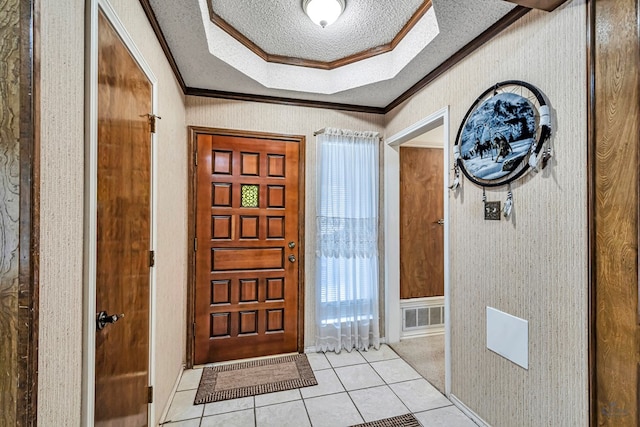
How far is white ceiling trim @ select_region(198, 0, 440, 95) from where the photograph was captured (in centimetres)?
199

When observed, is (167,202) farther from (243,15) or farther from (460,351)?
(460,351)

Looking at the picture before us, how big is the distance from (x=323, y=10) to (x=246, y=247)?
6.51 ft

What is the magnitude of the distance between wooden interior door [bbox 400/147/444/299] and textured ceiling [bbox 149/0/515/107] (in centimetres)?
96

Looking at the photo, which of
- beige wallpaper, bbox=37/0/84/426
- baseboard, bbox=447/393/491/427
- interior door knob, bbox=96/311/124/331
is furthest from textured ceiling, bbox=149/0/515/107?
baseboard, bbox=447/393/491/427

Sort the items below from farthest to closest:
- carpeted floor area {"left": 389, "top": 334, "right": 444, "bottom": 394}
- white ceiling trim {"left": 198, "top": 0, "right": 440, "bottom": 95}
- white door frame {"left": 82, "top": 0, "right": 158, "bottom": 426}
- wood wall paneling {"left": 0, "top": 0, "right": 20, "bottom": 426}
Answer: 1. carpeted floor area {"left": 389, "top": 334, "right": 444, "bottom": 394}
2. white ceiling trim {"left": 198, "top": 0, "right": 440, "bottom": 95}
3. white door frame {"left": 82, "top": 0, "right": 158, "bottom": 426}
4. wood wall paneling {"left": 0, "top": 0, "right": 20, "bottom": 426}

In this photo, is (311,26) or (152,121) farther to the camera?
(311,26)

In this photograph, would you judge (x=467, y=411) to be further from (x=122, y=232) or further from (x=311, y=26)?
(x=311, y=26)

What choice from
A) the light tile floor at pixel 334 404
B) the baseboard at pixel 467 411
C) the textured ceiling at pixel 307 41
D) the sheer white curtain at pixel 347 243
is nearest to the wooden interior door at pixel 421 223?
the sheer white curtain at pixel 347 243

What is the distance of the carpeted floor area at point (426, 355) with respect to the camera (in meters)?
2.46

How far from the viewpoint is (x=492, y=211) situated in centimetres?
180

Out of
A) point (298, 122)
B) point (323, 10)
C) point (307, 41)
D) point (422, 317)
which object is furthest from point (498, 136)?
point (422, 317)

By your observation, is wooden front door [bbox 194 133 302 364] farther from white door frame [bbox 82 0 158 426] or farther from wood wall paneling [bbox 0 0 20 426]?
wood wall paneling [bbox 0 0 20 426]

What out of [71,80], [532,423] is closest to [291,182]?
[71,80]

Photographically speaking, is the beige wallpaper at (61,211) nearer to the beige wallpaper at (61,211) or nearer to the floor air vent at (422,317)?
the beige wallpaper at (61,211)
